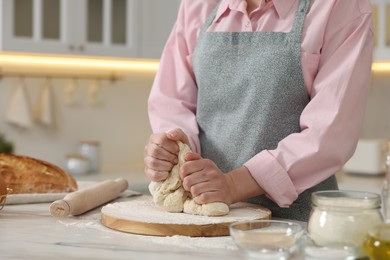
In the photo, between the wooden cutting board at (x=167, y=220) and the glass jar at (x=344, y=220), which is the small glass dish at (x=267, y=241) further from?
the wooden cutting board at (x=167, y=220)

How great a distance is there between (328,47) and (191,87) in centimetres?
35

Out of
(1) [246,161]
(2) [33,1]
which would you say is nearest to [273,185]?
(1) [246,161]

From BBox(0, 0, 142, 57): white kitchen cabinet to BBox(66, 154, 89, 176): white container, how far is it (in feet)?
1.55

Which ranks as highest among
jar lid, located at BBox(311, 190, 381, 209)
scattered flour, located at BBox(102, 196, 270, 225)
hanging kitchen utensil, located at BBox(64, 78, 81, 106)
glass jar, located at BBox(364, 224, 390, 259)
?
jar lid, located at BBox(311, 190, 381, 209)

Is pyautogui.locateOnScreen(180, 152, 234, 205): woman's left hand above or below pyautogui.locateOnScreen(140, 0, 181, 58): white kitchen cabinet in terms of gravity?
below

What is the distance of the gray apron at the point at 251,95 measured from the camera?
55.4 inches

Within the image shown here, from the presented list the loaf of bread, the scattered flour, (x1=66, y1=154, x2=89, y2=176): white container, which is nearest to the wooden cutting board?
the scattered flour

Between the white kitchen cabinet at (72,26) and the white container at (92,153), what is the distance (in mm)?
451

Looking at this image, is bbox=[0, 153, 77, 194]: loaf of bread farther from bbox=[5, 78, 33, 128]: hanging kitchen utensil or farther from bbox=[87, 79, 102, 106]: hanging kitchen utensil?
bbox=[87, 79, 102, 106]: hanging kitchen utensil

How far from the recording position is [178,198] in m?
1.27

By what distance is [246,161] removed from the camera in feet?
4.77

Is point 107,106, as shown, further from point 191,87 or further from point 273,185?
point 273,185

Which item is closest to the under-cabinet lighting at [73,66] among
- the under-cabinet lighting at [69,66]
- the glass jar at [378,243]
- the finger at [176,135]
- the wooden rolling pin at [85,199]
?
the under-cabinet lighting at [69,66]

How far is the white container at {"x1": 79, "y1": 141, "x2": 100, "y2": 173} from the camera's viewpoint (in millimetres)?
3252
